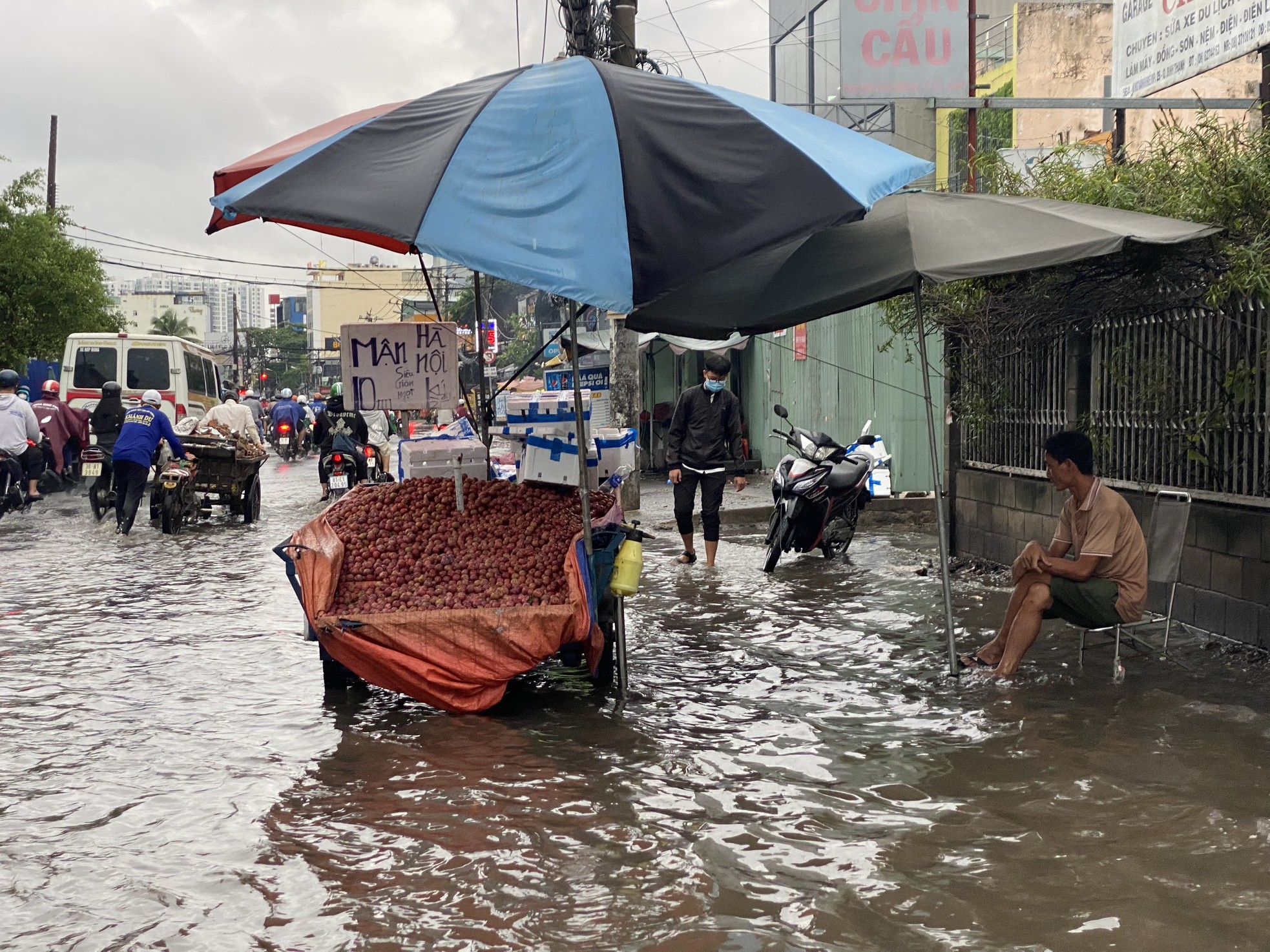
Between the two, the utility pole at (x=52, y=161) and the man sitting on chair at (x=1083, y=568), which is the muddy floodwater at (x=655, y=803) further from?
the utility pole at (x=52, y=161)

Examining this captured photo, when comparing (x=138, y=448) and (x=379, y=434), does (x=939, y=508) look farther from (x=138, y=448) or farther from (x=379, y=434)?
(x=379, y=434)

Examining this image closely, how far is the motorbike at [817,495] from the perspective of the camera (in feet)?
35.7

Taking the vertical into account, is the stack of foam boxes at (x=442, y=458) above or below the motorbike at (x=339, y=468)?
above

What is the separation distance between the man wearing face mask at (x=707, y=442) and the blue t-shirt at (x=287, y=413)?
22.7 metres

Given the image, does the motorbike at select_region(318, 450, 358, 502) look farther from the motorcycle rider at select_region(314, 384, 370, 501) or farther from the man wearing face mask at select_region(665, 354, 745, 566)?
the man wearing face mask at select_region(665, 354, 745, 566)

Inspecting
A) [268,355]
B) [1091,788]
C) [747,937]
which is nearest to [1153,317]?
[1091,788]

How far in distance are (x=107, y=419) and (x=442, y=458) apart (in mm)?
11636

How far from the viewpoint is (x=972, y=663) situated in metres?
6.68

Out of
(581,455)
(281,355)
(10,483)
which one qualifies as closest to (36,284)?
(10,483)

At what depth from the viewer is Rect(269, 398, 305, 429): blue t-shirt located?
31.9m

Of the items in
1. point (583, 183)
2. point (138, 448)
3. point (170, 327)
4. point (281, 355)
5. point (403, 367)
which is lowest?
point (138, 448)

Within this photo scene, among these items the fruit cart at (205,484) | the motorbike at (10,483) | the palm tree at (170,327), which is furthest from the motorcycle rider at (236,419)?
the palm tree at (170,327)

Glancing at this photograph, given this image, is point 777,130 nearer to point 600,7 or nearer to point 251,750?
point 251,750

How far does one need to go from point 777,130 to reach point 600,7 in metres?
9.93
